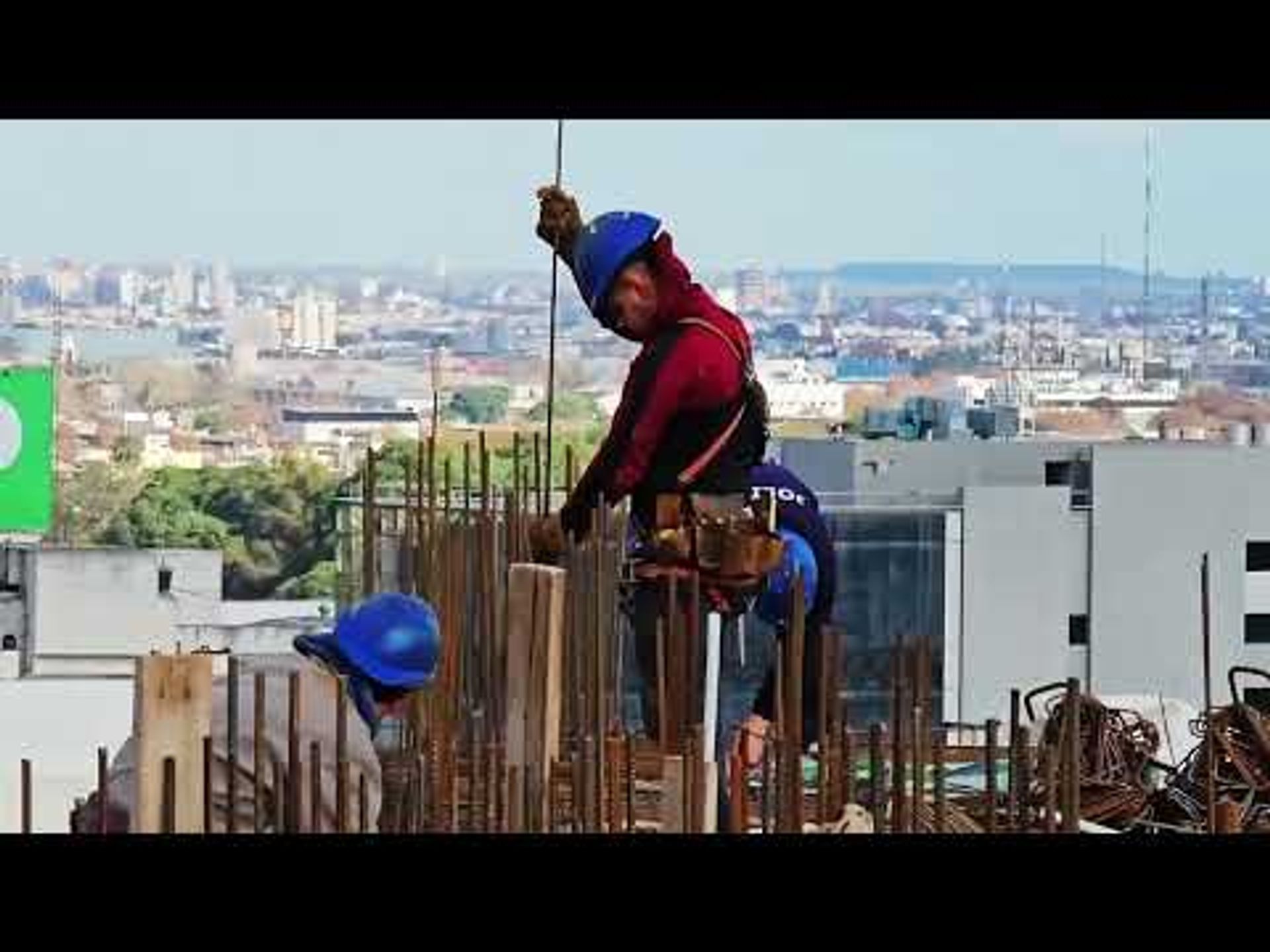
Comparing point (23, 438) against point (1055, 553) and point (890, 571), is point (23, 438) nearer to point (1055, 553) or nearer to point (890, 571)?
point (890, 571)

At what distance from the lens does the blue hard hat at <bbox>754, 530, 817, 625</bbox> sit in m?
4.54

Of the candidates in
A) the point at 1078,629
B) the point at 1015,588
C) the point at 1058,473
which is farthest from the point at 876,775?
the point at 1078,629

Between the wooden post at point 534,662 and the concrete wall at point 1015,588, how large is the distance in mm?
11525

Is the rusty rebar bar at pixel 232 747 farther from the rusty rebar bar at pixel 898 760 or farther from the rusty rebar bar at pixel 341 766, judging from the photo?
the rusty rebar bar at pixel 898 760

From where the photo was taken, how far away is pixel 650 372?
441 cm

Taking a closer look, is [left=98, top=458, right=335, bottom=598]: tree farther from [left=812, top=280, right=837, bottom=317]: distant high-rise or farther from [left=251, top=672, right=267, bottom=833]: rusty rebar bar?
[left=251, top=672, right=267, bottom=833]: rusty rebar bar

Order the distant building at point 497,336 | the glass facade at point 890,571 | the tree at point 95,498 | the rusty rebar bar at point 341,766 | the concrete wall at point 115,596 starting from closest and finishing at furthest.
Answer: the rusty rebar bar at point 341,766 < the distant building at point 497,336 < the tree at point 95,498 < the concrete wall at point 115,596 < the glass facade at point 890,571

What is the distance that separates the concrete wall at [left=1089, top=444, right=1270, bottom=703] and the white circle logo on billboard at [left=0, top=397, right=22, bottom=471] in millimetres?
10419

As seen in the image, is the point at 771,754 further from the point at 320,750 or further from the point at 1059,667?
the point at 1059,667

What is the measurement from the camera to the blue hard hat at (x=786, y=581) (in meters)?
4.54

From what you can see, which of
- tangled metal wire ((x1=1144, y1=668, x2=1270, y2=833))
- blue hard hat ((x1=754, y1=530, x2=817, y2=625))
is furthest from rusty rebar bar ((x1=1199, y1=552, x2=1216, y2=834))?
blue hard hat ((x1=754, y1=530, x2=817, y2=625))

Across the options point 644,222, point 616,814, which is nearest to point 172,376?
point 644,222

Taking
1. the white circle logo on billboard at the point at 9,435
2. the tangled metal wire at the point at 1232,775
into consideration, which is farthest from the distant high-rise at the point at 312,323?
the tangled metal wire at the point at 1232,775
